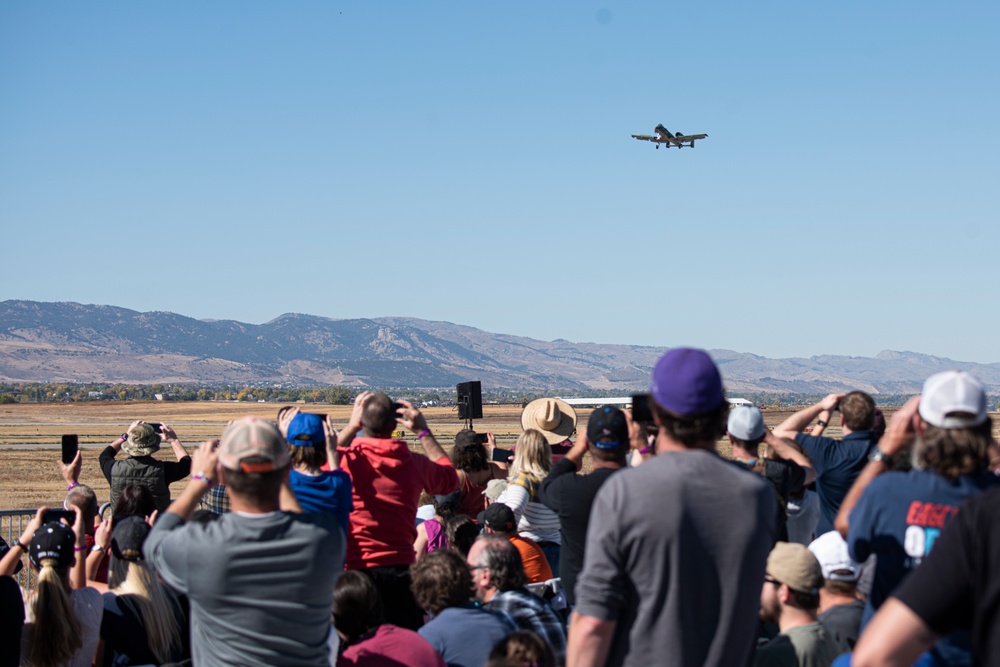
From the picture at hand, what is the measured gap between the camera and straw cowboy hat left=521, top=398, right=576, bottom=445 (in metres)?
7.83

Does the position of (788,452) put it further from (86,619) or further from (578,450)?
(86,619)

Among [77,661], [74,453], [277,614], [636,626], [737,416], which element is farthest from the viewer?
[74,453]

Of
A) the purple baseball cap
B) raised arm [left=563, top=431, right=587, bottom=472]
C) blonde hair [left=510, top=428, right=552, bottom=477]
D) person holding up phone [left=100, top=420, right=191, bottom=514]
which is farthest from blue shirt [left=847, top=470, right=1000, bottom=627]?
person holding up phone [left=100, top=420, right=191, bottom=514]

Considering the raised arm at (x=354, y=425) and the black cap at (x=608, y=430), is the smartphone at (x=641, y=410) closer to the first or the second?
the black cap at (x=608, y=430)

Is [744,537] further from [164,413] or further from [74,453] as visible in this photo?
[164,413]

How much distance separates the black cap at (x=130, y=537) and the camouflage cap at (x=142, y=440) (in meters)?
2.46

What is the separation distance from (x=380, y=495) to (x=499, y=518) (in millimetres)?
959

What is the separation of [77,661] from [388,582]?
5.20 feet

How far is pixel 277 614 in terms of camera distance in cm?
366

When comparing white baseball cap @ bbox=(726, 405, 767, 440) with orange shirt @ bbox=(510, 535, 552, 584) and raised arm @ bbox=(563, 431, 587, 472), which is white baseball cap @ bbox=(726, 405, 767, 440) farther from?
orange shirt @ bbox=(510, 535, 552, 584)

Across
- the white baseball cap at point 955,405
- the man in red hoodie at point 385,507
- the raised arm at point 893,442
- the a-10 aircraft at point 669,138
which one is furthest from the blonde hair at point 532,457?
the a-10 aircraft at point 669,138

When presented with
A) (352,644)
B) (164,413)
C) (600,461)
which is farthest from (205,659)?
(164,413)

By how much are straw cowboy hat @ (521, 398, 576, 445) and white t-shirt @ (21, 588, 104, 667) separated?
3421 mm

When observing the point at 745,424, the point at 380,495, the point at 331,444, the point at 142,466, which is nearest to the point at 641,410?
the point at 745,424
